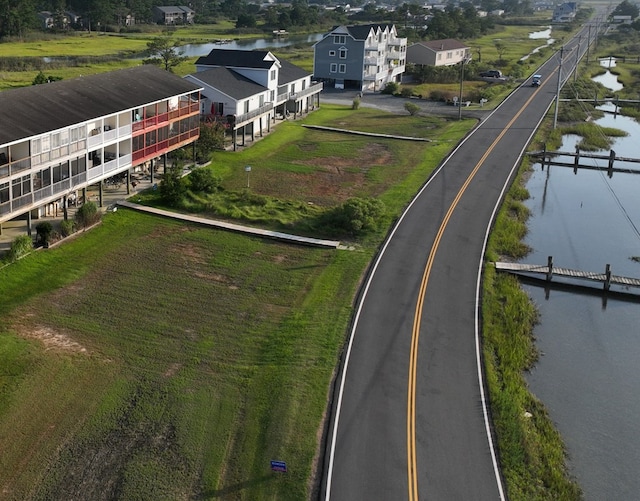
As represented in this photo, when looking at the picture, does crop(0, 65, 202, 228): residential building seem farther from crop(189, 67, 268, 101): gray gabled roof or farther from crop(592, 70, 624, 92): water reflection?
crop(592, 70, 624, 92): water reflection

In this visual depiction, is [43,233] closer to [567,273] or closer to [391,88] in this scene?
[567,273]

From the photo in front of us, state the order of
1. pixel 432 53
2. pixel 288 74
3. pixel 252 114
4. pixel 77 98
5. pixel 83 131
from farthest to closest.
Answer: pixel 432 53
pixel 288 74
pixel 252 114
pixel 77 98
pixel 83 131

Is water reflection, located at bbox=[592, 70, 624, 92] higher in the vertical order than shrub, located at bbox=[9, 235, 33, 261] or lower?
higher

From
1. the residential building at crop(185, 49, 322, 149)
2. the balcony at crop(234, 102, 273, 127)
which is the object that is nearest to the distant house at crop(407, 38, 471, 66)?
the residential building at crop(185, 49, 322, 149)

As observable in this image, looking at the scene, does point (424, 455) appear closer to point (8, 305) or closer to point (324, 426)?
point (324, 426)

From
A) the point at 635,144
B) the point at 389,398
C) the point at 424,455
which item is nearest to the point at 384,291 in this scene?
the point at 389,398

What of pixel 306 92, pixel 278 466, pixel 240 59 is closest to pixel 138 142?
pixel 240 59
